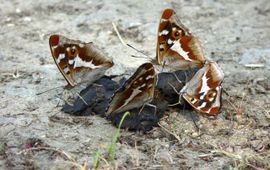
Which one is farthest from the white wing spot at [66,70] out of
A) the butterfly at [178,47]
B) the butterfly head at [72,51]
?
the butterfly at [178,47]

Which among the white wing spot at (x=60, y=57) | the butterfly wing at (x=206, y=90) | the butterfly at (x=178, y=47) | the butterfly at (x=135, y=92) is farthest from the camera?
the butterfly at (x=178, y=47)

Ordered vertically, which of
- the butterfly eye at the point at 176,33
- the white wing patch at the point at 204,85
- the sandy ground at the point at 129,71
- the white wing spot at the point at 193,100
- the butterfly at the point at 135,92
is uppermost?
the butterfly eye at the point at 176,33

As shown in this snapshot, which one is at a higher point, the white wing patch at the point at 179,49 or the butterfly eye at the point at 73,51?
the butterfly eye at the point at 73,51

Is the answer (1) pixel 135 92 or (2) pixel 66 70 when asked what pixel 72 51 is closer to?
(2) pixel 66 70

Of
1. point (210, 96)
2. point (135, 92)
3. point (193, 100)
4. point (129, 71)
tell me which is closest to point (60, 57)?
point (135, 92)

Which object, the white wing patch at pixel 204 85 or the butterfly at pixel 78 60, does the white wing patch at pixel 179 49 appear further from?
the butterfly at pixel 78 60

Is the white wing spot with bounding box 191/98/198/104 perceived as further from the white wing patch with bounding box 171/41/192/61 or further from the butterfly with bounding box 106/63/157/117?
the white wing patch with bounding box 171/41/192/61

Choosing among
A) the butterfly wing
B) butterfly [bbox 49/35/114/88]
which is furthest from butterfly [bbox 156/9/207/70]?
butterfly [bbox 49/35/114/88]
